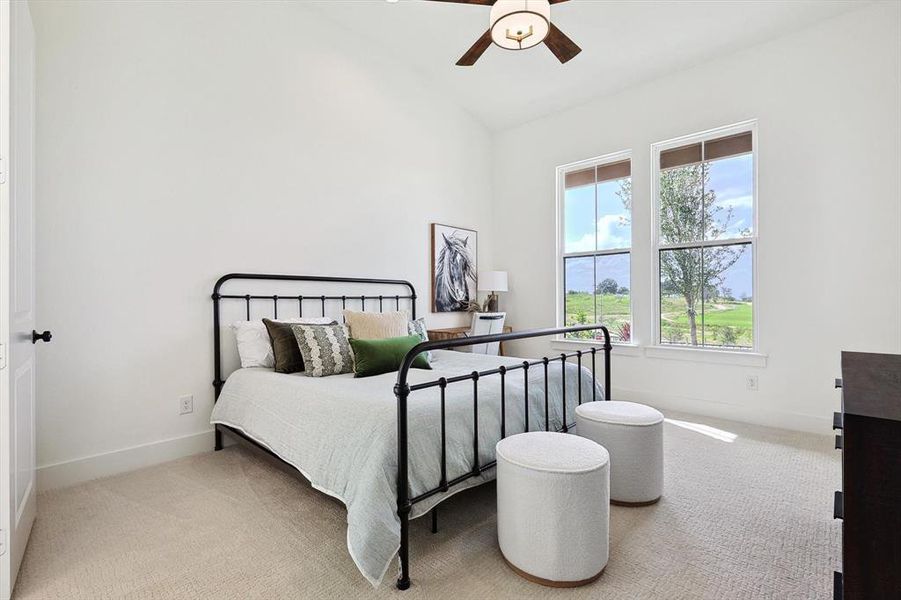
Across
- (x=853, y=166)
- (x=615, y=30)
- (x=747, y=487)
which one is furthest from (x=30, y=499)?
(x=853, y=166)

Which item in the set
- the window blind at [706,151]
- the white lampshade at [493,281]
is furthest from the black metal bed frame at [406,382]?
the window blind at [706,151]

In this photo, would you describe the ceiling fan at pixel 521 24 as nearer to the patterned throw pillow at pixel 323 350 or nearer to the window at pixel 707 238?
the patterned throw pillow at pixel 323 350

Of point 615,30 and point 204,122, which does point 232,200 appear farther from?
point 615,30

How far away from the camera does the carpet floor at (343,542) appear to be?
1582 millimetres

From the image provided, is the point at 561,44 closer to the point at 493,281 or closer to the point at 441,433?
the point at 441,433

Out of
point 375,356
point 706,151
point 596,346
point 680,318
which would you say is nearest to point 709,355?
point 680,318

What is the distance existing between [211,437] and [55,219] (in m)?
1.58

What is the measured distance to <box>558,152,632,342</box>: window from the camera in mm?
4422

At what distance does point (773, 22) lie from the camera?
3.36 metres

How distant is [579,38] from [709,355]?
2.88 m

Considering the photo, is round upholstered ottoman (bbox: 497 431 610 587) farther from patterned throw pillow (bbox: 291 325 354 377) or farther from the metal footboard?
patterned throw pillow (bbox: 291 325 354 377)

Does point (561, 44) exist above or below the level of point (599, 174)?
above

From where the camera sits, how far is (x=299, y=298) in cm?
346

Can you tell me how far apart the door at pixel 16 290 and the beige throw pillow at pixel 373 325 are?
1.64 m
